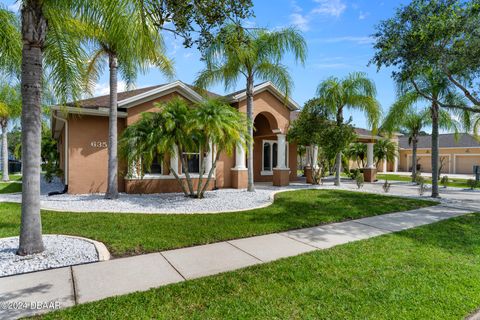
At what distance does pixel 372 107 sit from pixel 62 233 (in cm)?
1624

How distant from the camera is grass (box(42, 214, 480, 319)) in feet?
11.8

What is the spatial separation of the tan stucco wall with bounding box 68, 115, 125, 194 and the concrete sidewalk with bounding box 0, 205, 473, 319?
8967mm

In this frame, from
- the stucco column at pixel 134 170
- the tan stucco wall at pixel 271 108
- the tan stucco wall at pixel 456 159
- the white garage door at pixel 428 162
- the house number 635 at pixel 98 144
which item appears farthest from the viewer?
the white garage door at pixel 428 162

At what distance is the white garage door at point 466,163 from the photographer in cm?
3784

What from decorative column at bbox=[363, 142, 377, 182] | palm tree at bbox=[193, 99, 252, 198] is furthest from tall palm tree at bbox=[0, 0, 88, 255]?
decorative column at bbox=[363, 142, 377, 182]

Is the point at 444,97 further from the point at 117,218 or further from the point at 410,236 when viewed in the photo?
the point at 117,218

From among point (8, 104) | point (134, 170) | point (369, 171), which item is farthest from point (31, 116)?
point (369, 171)

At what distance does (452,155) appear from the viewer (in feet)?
131

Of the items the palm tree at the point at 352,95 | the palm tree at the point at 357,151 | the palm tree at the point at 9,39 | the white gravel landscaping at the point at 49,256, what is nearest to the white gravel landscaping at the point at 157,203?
the white gravel landscaping at the point at 49,256

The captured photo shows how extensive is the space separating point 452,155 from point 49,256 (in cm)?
4860

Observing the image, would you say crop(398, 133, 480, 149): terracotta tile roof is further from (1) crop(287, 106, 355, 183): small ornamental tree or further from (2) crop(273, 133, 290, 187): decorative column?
(2) crop(273, 133, 290, 187): decorative column

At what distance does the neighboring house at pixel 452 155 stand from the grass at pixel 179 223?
3457cm

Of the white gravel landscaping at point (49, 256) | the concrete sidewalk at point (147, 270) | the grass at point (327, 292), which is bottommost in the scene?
the grass at point (327, 292)

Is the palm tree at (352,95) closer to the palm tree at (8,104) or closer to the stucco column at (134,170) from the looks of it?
the stucco column at (134,170)
